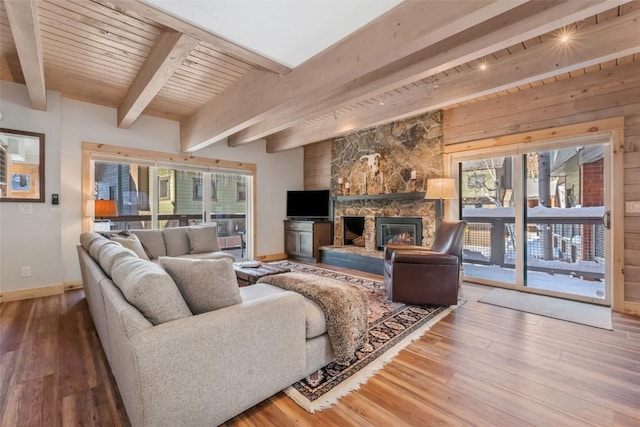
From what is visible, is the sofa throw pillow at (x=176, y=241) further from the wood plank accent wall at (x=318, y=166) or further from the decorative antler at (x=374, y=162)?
the decorative antler at (x=374, y=162)

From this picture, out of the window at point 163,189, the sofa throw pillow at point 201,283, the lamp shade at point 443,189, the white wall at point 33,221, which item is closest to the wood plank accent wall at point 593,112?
the lamp shade at point 443,189

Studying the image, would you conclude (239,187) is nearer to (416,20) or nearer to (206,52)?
(206,52)

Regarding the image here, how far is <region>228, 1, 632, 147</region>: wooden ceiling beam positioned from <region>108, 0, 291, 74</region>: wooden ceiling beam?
596mm

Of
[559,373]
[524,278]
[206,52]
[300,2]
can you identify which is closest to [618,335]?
[559,373]

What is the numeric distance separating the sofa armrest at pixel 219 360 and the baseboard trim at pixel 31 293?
3.87 meters

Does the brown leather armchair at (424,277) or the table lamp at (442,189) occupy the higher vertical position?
the table lamp at (442,189)

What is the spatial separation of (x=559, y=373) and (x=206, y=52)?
13.3 feet

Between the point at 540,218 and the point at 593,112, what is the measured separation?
138cm

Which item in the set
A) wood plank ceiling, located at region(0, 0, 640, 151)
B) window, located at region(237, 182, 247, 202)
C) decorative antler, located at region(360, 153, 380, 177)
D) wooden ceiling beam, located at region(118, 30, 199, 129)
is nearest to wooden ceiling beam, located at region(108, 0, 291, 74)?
wood plank ceiling, located at region(0, 0, 640, 151)

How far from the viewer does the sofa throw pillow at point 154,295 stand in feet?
4.37

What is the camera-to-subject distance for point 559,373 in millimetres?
1979

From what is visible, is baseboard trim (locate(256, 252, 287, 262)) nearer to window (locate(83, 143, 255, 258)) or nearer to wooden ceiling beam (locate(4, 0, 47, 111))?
window (locate(83, 143, 255, 258))

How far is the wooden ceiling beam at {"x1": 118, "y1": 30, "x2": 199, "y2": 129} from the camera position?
234 centimetres

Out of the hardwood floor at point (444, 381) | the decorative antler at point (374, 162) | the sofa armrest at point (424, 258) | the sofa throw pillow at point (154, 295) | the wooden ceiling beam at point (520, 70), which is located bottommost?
the hardwood floor at point (444, 381)
